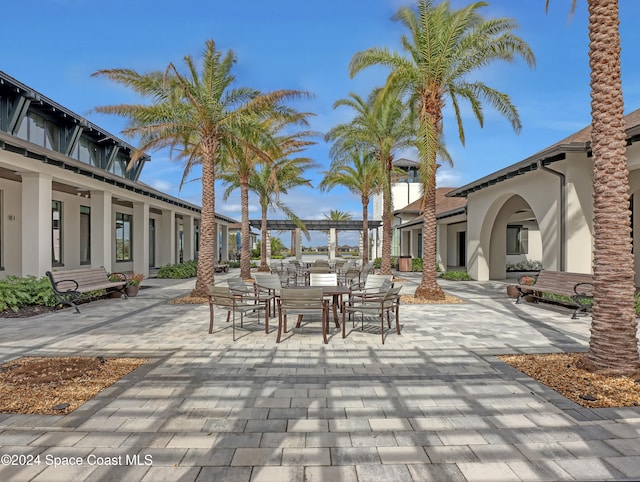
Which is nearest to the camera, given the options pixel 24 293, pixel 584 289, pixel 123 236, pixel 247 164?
pixel 584 289

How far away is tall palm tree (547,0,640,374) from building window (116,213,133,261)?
2141 centimetres

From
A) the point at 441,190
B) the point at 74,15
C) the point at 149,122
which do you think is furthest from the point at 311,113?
the point at 441,190

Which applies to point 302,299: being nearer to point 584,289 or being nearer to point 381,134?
point 584,289

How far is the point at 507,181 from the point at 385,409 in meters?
13.4

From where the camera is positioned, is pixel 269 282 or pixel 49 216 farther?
pixel 49 216

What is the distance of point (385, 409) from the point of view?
3809 mm

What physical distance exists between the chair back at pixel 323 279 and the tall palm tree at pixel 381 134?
775 centimetres

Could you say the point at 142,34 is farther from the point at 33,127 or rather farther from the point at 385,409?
the point at 385,409

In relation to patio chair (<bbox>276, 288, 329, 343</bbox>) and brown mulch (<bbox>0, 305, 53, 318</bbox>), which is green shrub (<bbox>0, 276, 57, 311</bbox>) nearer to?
brown mulch (<bbox>0, 305, 53, 318</bbox>)

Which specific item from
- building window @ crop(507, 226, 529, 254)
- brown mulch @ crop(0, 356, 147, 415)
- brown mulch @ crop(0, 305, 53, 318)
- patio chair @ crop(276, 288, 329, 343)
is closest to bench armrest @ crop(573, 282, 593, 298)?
patio chair @ crop(276, 288, 329, 343)

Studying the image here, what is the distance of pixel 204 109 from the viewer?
11.2 meters

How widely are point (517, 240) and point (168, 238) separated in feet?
76.6

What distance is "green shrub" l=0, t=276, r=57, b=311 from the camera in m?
9.03

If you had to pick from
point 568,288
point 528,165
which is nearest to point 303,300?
point 568,288
